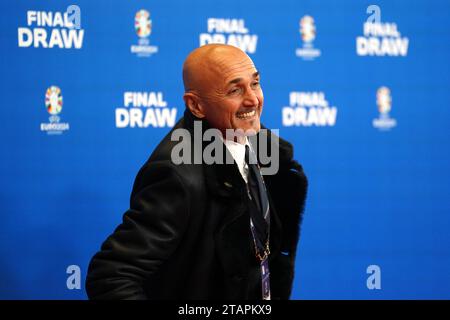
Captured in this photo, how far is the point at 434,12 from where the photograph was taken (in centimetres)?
311

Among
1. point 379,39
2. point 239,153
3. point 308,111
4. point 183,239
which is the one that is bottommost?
point 183,239

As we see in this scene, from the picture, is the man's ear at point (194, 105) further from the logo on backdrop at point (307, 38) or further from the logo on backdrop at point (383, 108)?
the logo on backdrop at point (383, 108)

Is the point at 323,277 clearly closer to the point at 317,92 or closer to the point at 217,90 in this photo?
the point at 317,92

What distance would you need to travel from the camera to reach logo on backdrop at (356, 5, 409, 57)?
302 cm

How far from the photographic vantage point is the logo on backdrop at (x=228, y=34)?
2.88 metres

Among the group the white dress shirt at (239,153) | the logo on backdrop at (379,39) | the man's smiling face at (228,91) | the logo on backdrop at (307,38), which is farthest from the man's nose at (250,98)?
the logo on backdrop at (379,39)

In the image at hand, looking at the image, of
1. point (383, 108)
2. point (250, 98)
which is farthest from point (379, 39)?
point (250, 98)

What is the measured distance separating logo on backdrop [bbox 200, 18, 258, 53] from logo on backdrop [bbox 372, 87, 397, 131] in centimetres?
76

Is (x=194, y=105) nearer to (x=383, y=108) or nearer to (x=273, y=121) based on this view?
(x=273, y=121)

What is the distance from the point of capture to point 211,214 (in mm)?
1536

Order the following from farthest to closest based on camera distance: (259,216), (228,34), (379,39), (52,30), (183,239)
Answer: (379,39)
(228,34)
(52,30)
(259,216)
(183,239)

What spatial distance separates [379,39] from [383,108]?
0.37 metres

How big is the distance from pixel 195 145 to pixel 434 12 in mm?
2109

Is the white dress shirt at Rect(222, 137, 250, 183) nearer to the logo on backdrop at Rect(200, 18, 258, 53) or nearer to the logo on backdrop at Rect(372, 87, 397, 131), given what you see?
the logo on backdrop at Rect(200, 18, 258, 53)
